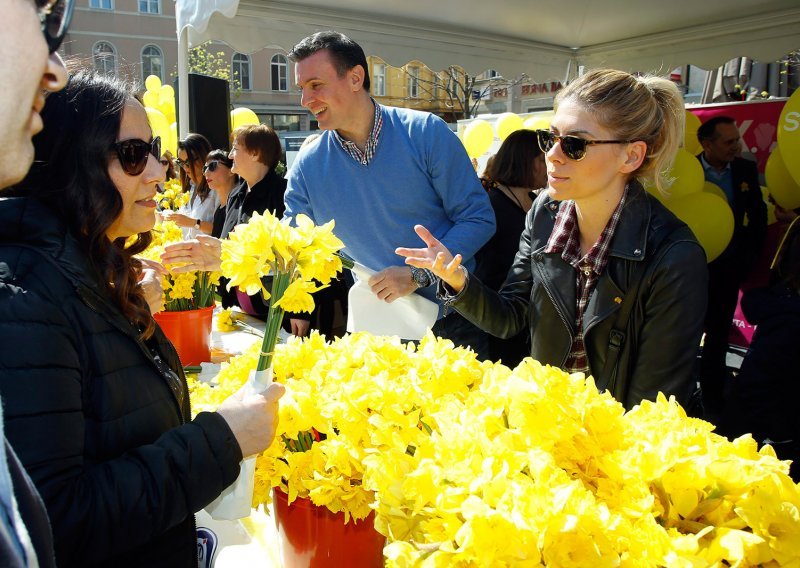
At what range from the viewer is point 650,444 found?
774 millimetres

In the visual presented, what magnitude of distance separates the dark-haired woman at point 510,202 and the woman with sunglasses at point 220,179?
7.97 feet

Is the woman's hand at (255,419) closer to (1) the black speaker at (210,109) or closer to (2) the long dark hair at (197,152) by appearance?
(2) the long dark hair at (197,152)

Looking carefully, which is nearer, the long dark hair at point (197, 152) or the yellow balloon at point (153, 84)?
the long dark hair at point (197, 152)

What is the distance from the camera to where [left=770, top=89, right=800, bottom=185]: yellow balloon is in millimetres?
4219

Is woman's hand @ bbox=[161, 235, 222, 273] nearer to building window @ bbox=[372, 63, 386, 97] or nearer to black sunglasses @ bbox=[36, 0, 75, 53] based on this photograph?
black sunglasses @ bbox=[36, 0, 75, 53]

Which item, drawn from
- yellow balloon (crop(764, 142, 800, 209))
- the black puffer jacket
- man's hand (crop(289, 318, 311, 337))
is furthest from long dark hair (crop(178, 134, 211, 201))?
yellow balloon (crop(764, 142, 800, 209))

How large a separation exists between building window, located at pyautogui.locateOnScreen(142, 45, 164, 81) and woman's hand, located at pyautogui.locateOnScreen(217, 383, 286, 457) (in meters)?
40.0

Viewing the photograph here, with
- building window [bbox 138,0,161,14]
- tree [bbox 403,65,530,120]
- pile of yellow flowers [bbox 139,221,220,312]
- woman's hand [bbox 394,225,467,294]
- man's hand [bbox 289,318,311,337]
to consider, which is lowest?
man's hand [bbox 289,318,311,337]

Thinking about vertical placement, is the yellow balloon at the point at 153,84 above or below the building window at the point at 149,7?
below

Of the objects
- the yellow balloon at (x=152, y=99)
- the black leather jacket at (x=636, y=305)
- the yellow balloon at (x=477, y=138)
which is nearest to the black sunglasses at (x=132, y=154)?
the black leather jacket at (x=636, y=305)

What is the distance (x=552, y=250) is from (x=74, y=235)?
1.28m

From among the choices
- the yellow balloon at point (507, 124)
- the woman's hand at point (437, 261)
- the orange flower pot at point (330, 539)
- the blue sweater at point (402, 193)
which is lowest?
the orange flower pot at point (330, 539)

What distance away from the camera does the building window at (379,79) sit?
122 feet

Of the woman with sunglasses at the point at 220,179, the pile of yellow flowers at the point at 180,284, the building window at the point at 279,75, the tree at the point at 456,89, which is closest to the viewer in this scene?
the pile of yellow flowers at the point at 180,284
